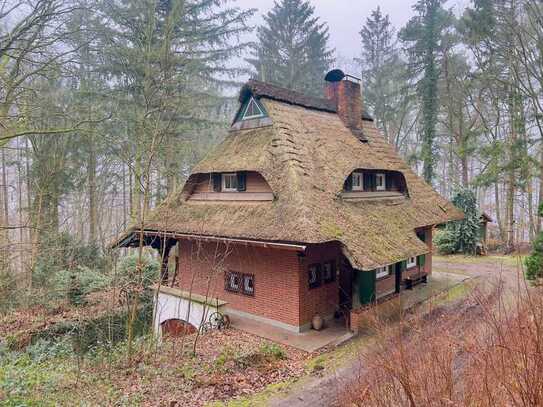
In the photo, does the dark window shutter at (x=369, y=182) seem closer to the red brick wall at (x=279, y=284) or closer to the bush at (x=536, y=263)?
the red brick wall at (x=279, y=284)

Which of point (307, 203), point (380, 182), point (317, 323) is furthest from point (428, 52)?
point (317, 323)

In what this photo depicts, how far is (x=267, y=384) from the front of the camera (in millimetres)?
7457

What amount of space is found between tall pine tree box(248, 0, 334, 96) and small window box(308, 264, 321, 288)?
2021 cm

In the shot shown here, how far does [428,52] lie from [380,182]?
1464 centimetres

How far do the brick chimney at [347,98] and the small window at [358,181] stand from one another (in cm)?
386

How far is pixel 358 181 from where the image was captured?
13328 mm

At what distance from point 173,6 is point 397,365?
17.9m

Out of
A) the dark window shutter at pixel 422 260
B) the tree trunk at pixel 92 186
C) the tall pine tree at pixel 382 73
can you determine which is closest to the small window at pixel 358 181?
the dark window shutter at pixel 422 260

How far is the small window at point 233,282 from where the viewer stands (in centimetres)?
1212

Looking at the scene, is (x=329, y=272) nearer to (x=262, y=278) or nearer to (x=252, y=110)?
(x=262, y=278)

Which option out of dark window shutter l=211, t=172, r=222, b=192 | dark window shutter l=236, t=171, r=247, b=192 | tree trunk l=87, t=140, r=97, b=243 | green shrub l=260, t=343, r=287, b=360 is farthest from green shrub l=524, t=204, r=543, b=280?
tree trunk l=87, t=140, r=97, b=243

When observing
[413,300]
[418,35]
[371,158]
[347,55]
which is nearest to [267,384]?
[413,300]

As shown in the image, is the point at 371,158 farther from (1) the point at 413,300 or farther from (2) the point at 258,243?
(2) the point at 258,243

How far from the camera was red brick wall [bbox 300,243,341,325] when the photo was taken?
34.6ft
